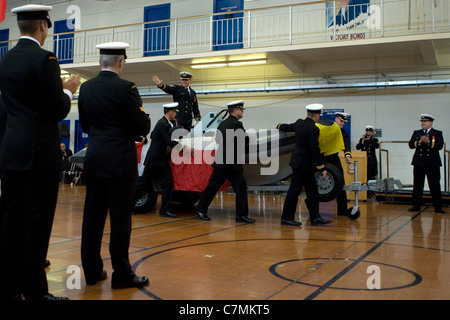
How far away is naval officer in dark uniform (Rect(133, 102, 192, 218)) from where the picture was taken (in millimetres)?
6738

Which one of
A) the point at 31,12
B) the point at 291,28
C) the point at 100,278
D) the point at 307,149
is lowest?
the point at 100,278

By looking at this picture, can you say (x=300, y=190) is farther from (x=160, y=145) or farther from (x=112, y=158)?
(x=112, y=158)

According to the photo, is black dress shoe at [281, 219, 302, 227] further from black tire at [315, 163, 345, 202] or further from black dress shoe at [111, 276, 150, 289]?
black dress shoe at [111, 276, 150, 289]

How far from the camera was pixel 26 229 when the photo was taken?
2.49 m

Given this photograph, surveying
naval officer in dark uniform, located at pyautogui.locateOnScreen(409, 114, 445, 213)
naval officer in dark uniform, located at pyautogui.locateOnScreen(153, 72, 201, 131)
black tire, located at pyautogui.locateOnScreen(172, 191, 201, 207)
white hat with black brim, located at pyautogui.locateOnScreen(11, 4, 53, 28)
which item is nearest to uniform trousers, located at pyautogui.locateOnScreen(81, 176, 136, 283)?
white hat with black brim, located at pyautogui.locateOnScreen(11, 4, 53, 28)

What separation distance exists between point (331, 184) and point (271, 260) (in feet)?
10.2

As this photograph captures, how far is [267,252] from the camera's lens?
427cm

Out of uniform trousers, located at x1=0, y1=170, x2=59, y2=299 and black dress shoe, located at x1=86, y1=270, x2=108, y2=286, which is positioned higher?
uniform trousers, located at x1=0, y1=170, x2=59, y2=299

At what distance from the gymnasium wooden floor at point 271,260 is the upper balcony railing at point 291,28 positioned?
24.1 ft

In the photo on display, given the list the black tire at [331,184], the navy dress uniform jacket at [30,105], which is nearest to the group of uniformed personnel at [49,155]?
the navy dress uniform jacket at [30,105]

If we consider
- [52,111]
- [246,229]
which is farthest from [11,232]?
[246,229]

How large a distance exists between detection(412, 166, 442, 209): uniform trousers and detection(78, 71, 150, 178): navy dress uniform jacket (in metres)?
6.97

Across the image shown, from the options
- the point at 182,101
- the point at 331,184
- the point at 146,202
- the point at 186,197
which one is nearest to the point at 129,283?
the point at 146,202
